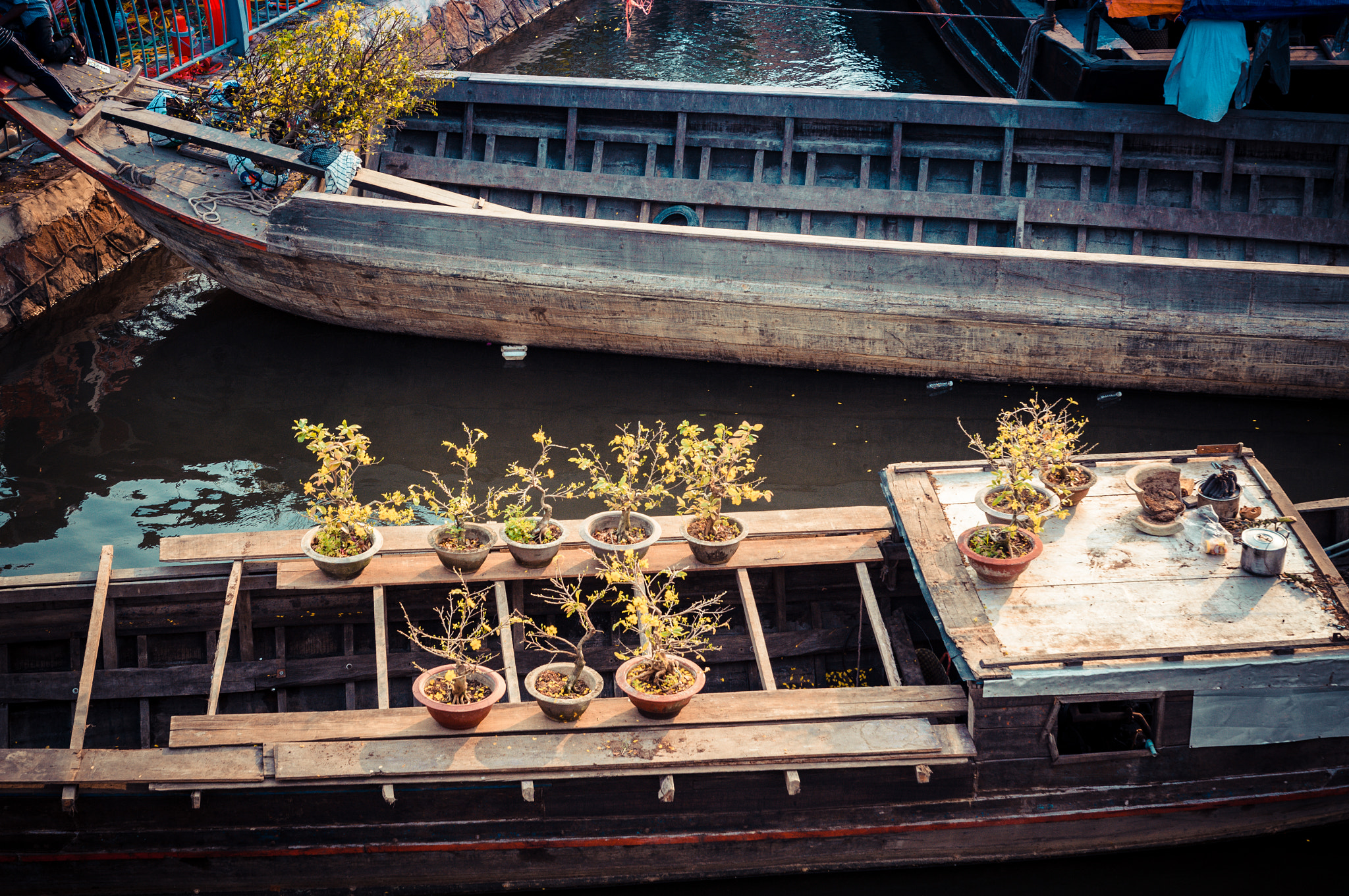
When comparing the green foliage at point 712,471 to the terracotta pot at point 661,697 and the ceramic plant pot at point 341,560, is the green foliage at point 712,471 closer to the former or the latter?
the terracotta pot at point 661,697

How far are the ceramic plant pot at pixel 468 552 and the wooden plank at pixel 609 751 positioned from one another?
107 cm

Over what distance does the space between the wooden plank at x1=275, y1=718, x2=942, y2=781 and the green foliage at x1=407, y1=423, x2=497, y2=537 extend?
47.4 inches

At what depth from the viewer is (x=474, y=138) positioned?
10945 millimetres

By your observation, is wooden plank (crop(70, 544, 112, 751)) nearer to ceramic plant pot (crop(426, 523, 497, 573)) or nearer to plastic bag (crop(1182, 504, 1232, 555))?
ceramic plant pot (crop(426, 523, 497, 573))

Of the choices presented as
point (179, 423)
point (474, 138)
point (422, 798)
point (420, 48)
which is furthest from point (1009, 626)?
point (420, 48)

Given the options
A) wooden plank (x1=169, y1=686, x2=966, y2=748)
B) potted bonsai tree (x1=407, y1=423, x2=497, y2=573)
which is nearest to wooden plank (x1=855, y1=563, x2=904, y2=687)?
wooden plank (x1=169, y1=686, x2=966, y2=748)

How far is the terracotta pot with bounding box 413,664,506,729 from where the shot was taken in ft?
15.7

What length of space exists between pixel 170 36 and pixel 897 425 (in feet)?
34.4

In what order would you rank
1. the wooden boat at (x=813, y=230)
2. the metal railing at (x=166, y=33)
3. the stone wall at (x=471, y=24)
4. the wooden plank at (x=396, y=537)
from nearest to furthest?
the wooden plank at (x=396, y=537) → the wooden boat at (x=813, y=230) → the metal railing at (x=166, y=33) → the stone wall at (x=471, y=24)

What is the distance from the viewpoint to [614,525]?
5.90 metres

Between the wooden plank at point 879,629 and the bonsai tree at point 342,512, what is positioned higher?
the bonsai tree at point 342,512

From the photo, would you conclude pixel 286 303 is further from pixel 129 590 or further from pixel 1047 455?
pixel 1047 455

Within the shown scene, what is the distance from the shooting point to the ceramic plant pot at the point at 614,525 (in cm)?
562

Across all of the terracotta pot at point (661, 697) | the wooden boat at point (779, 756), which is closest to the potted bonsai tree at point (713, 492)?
the wooden boat at point (779, 756)
